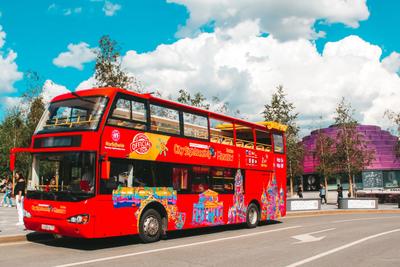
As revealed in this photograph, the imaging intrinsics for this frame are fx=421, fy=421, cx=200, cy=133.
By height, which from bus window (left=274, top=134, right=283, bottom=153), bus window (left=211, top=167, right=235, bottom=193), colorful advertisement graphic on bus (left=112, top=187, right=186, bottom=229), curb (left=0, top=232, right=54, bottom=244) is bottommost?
curb (left=0, top=232, right=54, bottom=244)

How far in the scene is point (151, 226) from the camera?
11.7m

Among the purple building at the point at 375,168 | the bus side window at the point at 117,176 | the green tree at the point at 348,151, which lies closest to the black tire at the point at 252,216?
the bus side window at the point at 117,176

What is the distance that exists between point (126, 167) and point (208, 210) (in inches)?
161

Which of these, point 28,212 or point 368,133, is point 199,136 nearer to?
point 28,212

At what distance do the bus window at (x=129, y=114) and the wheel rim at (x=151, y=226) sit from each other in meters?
2.55

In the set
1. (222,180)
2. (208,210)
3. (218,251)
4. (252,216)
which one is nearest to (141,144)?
(218,251)

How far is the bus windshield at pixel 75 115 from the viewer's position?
414 inches

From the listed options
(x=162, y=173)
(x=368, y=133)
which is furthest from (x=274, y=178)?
(x=368, y=133)

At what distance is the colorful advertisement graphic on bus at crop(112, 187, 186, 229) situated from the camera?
1079 cm

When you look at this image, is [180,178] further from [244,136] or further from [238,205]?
[244,136]

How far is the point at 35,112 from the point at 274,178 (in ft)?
80.9

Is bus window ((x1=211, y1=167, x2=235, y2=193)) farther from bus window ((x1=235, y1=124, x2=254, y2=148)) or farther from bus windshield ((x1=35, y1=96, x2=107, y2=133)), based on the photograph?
bus windshield ((x1=35, y1=96, x2=107, y2=133))

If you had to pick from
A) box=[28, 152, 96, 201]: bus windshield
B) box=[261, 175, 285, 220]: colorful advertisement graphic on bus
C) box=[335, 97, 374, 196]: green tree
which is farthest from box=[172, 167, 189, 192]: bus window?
box=[335, 97, 374, 196]: green tree

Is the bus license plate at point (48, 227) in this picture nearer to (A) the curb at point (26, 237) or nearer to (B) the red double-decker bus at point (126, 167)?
(B) the red double-decker bus at point (126, 167)
